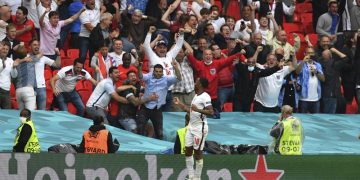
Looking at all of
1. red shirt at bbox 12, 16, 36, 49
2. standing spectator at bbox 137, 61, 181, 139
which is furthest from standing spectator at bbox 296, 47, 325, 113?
red shirt at bbox 12, 16, 36, 49

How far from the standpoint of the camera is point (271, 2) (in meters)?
30.1

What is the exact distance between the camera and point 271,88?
26.6 m

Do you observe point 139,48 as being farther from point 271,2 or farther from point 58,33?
point 271,2

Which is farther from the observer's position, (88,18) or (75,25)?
(75,25)

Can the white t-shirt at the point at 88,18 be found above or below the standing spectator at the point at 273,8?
below

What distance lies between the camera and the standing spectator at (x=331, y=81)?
91.5 ft

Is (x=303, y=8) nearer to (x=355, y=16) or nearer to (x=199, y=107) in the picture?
(x=355, y=16)

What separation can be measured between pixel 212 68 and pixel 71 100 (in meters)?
3.11

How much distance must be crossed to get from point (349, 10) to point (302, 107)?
3.76 metres

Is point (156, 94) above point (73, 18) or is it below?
below

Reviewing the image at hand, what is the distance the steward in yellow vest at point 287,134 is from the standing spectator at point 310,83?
4.91 meters

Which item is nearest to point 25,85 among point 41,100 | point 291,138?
point 41,100

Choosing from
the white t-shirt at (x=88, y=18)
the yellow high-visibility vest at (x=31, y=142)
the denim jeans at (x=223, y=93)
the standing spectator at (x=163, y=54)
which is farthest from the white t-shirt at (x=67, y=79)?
the yellow high-visibility vest at (x=31, y=142)

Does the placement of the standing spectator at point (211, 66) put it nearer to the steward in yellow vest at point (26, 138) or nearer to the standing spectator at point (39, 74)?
the standing spectator at point (39, 74)
